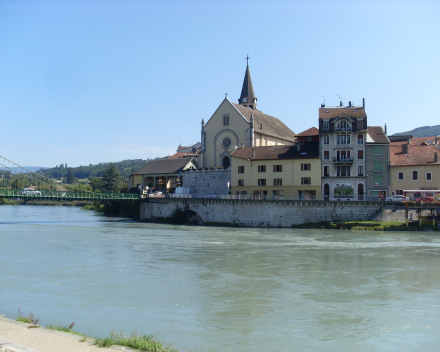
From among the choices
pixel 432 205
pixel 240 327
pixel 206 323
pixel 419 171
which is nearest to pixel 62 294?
pixel 206 323

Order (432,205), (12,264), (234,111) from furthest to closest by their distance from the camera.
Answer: (234,111)
(432,205)
(12,264)

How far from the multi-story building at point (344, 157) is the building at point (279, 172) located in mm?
1189

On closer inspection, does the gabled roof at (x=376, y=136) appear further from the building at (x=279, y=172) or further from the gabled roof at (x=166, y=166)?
the gabled roof at (x=166, y=166)

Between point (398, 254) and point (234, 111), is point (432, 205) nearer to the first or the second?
point (398, 254)

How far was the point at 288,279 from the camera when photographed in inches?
807

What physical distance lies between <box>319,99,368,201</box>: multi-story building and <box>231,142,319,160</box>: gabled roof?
157cm

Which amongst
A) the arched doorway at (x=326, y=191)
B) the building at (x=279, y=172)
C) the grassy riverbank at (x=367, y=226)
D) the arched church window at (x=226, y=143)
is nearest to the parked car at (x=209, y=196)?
the building at (x=279, y=172)

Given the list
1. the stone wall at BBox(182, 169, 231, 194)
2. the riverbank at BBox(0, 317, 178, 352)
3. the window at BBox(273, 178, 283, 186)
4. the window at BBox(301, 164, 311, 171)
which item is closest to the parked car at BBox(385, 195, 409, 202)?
the window at BBox(301, 164, 311, 171)

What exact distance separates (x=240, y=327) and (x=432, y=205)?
33.1 m

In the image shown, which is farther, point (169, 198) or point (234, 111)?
point (234, 111)

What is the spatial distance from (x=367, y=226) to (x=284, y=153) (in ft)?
45.0

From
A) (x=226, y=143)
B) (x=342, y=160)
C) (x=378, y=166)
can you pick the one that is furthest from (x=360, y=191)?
(x=226, y=143)

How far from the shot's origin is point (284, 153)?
51.1 metres

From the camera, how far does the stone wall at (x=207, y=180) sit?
187 feet
